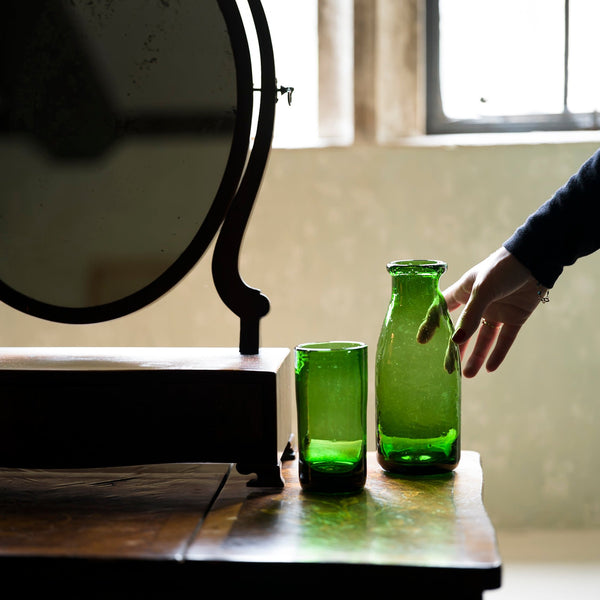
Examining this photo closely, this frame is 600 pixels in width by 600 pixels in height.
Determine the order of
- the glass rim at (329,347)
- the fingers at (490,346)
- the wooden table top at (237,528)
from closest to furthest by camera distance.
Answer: the wooden table top at (237,528) → the glass rim at (329,347) → the fingers at (490,346)

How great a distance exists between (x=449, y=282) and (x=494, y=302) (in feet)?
4.21

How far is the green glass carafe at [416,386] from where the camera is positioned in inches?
38.9

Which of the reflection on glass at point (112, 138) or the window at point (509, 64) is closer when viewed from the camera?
the reflection on glass at point (112, 138)

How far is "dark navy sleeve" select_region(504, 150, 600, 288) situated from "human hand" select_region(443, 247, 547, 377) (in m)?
0.02

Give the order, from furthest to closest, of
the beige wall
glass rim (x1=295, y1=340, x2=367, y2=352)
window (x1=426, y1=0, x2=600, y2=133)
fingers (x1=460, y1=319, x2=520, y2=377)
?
window (x1=426, y1=0, x2=600, y2=133) < the beige wall < fingers (x1=460, y1=319, x2=520, y2=377) < glass rim (x1=295, y1=340, x2=367, y2=352)

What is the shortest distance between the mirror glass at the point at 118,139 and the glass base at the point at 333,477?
0.29m

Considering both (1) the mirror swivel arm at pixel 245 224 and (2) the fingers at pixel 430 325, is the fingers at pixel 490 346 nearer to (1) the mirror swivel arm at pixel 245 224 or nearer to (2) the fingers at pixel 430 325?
(2) the fingers at pixel 430 325

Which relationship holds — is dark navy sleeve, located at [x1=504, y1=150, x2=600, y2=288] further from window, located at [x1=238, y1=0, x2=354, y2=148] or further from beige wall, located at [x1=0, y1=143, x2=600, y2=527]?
window, located at [x1=238, y1=0, x2=354, y2=148]

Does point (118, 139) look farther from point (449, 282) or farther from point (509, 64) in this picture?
point (509, 64)

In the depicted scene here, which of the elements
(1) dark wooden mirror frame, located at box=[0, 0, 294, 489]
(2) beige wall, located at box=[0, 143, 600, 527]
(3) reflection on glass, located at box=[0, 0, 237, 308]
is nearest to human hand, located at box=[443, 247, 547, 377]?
(1) dark wooden mirror frame, located at box=[0, 0, 294, 489]

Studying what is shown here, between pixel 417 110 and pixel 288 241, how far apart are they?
0.53 metres

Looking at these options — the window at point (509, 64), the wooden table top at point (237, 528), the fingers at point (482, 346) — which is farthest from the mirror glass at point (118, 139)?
the window at point (509, 64)

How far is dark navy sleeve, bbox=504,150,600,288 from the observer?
1011 millimetres

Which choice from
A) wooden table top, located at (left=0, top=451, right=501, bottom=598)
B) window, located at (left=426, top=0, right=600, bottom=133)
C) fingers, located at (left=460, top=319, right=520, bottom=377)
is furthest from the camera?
window, located at (left=426, top=0, right=600, bottom=133)
